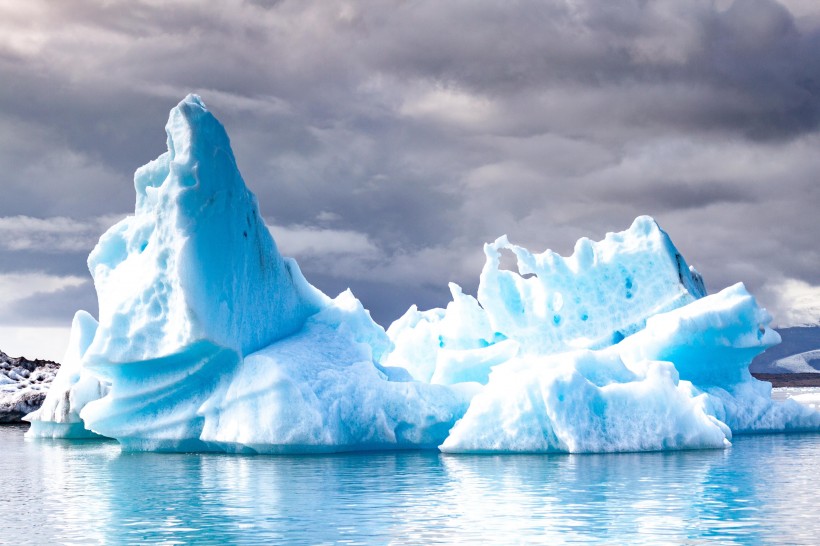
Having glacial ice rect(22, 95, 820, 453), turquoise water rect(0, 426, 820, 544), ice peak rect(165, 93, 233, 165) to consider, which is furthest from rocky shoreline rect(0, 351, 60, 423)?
ice peak rect(165, 93, 233, 165)

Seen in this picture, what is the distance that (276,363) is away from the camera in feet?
47.2

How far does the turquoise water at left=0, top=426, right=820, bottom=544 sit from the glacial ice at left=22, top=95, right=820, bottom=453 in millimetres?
454

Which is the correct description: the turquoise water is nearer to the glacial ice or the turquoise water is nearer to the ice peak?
the glacial ice

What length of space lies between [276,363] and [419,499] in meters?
5.16

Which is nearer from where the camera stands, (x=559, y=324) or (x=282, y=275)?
(x=282, y=275)

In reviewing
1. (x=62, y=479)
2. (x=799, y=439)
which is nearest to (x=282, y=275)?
(x=62, y=479)

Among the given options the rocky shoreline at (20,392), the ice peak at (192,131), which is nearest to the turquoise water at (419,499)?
the ice peak at (192,131)

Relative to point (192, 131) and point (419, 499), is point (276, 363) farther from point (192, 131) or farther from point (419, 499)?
point (419, 499)

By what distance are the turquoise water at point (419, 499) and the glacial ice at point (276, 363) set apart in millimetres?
454

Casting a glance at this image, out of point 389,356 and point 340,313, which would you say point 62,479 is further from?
point 389,356

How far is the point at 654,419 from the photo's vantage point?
14.1 metres

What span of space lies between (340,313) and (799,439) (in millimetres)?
8028

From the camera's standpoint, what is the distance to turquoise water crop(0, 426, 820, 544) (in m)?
7.69

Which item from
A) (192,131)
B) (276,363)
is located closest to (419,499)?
(276,363)
